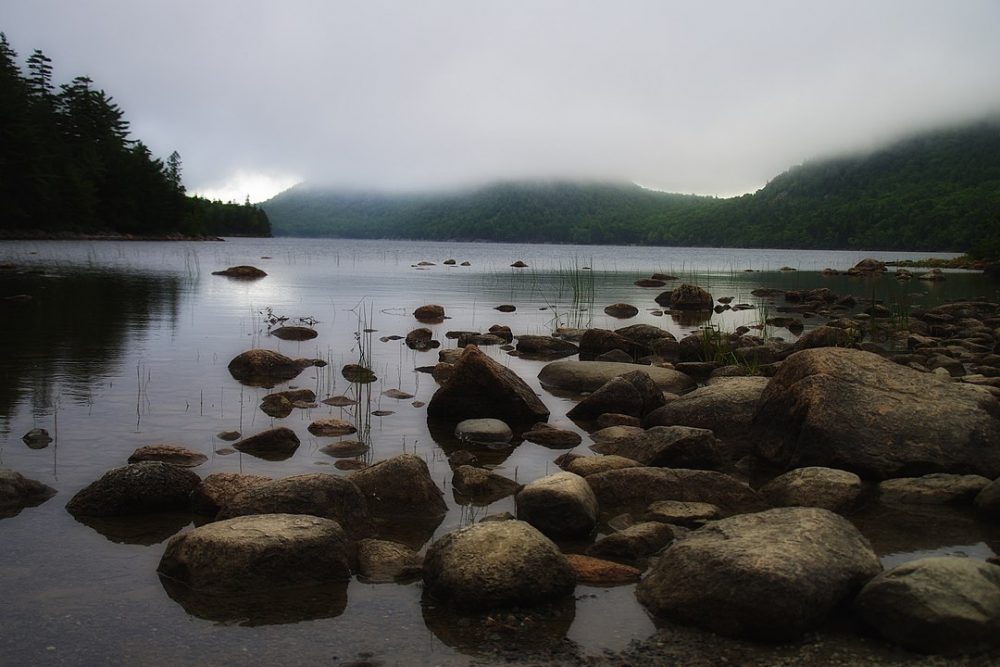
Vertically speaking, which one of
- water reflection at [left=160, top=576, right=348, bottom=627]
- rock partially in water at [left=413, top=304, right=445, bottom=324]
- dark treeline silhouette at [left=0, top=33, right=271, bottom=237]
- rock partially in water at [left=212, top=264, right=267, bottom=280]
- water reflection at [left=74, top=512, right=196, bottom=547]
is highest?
dark treeline silhouette at [left=0, top=33, right=271, bottom=237]

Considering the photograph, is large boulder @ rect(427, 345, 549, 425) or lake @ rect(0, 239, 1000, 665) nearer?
lake @ rect(0, 239, 1000, 665)

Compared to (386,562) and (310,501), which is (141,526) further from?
(386,562)

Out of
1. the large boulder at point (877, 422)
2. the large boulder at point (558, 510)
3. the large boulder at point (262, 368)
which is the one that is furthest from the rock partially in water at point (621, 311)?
the large boulder at point (558, 510)

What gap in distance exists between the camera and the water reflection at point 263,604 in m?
5.32

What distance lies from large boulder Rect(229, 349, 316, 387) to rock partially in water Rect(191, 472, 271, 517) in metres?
6.23

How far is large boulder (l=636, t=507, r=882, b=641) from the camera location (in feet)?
16.6

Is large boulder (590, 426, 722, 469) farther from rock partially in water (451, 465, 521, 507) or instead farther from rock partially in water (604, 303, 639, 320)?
rock partially in water (604, 303, 639, 320)

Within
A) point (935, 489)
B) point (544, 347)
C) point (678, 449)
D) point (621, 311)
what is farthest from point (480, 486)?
point (621, 311)

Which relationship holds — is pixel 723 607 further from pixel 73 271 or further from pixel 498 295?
pixel 73 271

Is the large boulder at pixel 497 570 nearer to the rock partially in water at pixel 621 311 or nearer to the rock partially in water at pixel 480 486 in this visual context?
the rock partially in water at pixel 480 486

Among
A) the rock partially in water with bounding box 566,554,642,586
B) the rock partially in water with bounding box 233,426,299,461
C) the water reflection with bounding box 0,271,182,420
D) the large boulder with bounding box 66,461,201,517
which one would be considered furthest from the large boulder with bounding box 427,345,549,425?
the water reflection with bounding box 0,271,182,420

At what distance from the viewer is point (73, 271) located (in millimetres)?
40031

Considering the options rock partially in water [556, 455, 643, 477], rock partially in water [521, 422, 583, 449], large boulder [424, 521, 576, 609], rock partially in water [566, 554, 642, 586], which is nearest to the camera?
large boulder [424, 521, 576, 609]

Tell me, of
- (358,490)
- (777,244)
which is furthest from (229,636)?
(777,244)
